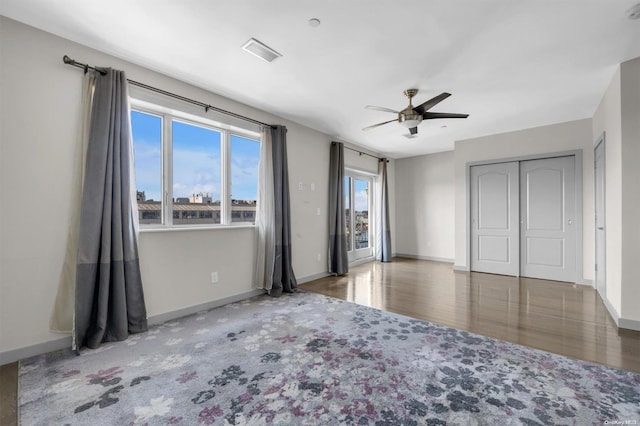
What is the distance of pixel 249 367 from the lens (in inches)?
84.1

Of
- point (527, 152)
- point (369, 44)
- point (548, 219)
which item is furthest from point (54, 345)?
point (527, 152)

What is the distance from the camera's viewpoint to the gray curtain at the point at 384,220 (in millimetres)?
6605

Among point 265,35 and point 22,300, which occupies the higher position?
point 265,35

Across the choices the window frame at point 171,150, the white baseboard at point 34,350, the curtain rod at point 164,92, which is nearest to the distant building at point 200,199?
the window frame at point 171,150

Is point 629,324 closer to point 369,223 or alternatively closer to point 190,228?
point 369,223

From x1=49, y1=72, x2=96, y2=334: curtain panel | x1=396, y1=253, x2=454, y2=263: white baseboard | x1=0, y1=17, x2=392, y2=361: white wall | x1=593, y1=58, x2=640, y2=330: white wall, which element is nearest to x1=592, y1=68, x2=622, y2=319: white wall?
x1=593, y1=58, x2=640, y2=330: white wall

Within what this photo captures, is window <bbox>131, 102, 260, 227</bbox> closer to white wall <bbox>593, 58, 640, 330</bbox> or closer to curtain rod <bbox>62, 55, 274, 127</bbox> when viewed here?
curtain rod <bbox>62, 55, 274, 127</bbox>

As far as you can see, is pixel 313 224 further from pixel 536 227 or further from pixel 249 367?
pixel 536 227

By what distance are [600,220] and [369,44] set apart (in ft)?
13.2

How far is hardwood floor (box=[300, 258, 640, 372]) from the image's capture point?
2.50 m

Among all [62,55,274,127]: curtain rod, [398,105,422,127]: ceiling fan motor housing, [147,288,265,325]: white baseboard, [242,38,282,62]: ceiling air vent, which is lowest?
[147,288,265,325]: white baseboard

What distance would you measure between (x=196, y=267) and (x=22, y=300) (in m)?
1.44

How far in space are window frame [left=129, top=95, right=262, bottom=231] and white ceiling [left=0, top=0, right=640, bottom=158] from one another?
0.39m

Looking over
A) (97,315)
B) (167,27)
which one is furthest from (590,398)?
(167,27)
